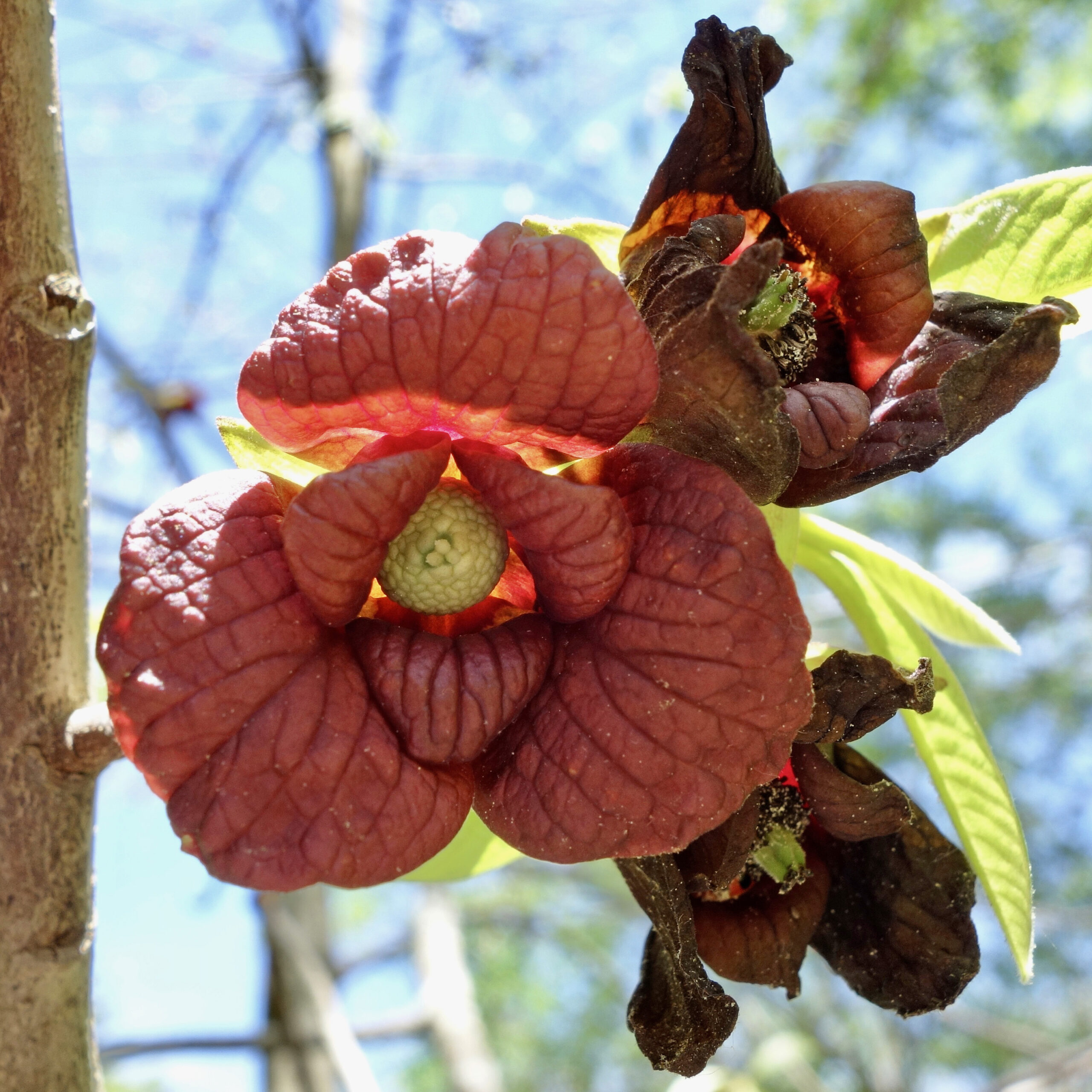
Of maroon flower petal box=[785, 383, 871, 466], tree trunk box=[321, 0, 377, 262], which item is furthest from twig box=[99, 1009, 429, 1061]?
tree trunk box=[321, 0, 377, 262]

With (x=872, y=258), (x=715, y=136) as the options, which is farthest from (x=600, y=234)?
(x=872, y=258)

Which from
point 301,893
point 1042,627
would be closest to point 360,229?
point 301,893

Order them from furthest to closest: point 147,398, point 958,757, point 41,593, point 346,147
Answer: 1. point 346,147
2. point 147,398
3. point 958,757
4. point 41,593

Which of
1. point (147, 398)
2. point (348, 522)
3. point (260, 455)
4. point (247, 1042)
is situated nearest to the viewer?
point (348, 522)

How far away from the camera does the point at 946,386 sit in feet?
2.74

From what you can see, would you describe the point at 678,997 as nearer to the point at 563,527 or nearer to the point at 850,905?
the point at 850,905

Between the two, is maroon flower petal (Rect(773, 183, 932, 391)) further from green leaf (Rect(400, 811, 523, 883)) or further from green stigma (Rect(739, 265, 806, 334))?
green leaf (Rect(400, 811, 523, 883))

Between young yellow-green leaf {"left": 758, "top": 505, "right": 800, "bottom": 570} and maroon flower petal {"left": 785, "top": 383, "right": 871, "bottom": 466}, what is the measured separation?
12 cm

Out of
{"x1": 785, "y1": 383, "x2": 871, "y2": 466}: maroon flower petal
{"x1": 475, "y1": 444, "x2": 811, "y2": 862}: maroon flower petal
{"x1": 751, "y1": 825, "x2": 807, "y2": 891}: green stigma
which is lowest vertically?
{"x1": 751, "y1": 825, "x2": 807, "y2": 891}: green stigma

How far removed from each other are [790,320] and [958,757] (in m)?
0.49

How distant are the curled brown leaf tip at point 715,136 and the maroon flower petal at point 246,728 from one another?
0.48 meters

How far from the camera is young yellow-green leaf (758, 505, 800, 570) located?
1004mm

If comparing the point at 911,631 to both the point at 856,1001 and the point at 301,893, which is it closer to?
the point at 301,893

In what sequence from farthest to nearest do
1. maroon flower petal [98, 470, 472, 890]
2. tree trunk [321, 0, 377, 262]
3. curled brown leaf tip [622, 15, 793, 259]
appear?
tree trunk [321, 0, 377, 262]
curled brown leaf tip [622, 15, 793, 259]
maroon flower petal [98, 470, 472, 890]
